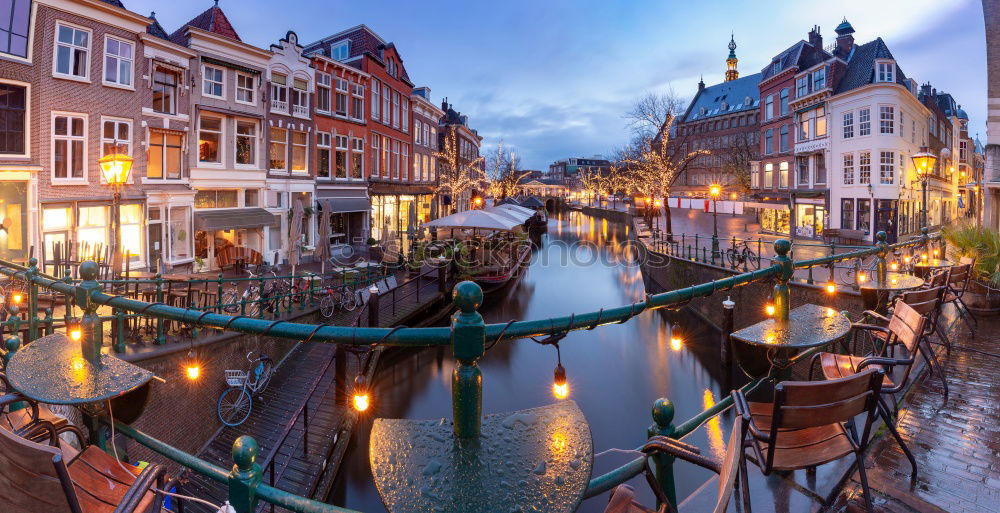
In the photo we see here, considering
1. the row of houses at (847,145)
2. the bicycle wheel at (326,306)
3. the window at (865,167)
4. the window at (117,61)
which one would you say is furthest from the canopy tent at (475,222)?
the window at (865,167)

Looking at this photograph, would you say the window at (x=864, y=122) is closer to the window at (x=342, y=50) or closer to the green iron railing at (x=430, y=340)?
the window at (x=342, y=50)

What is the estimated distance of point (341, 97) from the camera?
2858cm

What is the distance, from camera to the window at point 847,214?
103 feet

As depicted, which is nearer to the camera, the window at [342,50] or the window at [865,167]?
the window at [865,167]

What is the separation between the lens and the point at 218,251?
20906 mm

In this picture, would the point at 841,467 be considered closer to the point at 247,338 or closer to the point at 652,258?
the point at 247,338

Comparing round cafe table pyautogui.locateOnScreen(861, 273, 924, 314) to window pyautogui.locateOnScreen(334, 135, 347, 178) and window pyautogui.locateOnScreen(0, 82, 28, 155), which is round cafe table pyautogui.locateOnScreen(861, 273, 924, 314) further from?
window pyautogui.locateOnScreen(334, 135, 347, 178)

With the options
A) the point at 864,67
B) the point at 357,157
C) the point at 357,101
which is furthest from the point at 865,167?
the point at 357,101

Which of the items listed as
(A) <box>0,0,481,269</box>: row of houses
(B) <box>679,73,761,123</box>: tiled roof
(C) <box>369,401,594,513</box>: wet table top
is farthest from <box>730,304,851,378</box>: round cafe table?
(B) <box>679,73,761,123</box>: tiled roof

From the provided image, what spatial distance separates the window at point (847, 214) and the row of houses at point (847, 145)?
6 centimetres

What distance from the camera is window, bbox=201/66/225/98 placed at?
2100 cm

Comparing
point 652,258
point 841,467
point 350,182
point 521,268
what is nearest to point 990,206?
Answer: point 652,258

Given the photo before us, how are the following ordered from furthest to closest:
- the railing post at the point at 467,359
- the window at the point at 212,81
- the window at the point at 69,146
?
the window at the point at 212,81, the window at the point at 69,146, the railing post at the point at 467,359

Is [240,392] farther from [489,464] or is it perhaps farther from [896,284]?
[896,284]
